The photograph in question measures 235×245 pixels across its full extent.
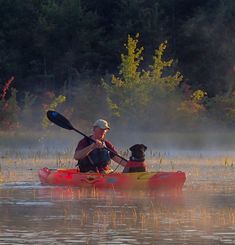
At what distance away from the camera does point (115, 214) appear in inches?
698

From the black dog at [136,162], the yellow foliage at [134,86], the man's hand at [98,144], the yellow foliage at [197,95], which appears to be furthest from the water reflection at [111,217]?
the yellow foliage at [197,95]

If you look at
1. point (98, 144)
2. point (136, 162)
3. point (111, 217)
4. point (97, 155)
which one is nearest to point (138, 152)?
point (136, 162)

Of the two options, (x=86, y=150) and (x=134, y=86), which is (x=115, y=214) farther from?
(x=134, y=86)

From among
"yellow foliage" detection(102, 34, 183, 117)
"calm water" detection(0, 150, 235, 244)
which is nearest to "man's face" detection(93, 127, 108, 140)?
"calm water" detection(0, 150, 235, 244)

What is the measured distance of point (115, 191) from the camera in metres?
21.9

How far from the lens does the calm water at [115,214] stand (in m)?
15.1

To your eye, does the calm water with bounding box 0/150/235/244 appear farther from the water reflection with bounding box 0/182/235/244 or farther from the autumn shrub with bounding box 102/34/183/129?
the autumn shrub with bounding box 102/34/183/129

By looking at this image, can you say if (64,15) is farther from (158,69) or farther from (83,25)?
(158,69)

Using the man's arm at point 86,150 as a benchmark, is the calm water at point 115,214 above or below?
below

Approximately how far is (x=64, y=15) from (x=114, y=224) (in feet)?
130

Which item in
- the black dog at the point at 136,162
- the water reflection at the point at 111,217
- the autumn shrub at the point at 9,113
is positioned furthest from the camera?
the autumn shrub at the point at 9,113

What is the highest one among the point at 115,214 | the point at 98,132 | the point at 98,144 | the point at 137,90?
the point at 137,90

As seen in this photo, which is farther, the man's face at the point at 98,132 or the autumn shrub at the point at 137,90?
the autumn shrub at the point at 137,90

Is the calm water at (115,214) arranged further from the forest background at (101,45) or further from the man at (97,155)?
the forest background at (101,45)
